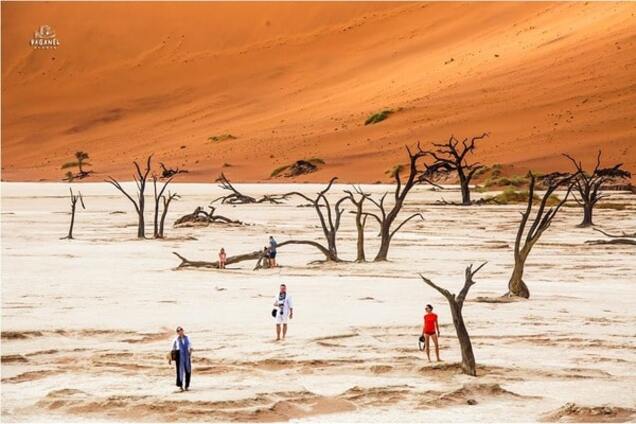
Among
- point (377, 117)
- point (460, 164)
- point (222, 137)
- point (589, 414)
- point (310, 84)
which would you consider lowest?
point (589, 414)

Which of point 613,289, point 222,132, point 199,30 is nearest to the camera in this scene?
point 613,289

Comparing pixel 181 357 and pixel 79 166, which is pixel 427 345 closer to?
pixel 181 357

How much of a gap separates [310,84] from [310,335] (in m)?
79.0

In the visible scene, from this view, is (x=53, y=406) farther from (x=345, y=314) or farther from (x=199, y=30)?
(x=199, y=30)

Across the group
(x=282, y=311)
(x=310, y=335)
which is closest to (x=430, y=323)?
(x=282, y=311)

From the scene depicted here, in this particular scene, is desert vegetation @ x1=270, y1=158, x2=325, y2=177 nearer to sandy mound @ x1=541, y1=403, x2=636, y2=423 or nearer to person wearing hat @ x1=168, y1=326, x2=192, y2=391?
person wearing hat @ x1=168, y1=326, x2=192, y2=391

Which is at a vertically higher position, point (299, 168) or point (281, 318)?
Answer: point (299, 168)

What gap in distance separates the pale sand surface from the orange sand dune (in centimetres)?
3461

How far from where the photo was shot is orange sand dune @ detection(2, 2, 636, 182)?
67.8m

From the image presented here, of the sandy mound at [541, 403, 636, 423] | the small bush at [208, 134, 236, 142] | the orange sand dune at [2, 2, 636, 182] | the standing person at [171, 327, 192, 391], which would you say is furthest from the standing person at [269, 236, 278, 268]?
the small bush at [208, 134, 236, 142]

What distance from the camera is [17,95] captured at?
103438mm

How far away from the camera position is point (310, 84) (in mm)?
94062

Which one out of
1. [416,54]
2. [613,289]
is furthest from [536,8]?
[613,289]

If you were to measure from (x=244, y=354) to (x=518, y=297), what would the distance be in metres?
5.67
